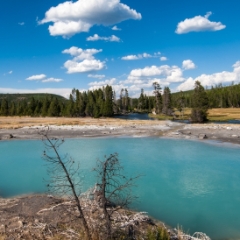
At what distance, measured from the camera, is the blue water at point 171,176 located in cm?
1503

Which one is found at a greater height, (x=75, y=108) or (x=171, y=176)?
(x=75, y=108)

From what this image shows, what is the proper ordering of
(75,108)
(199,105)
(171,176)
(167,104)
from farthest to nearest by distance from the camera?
(75,108) → (167,104) → (199,105) → (171,176)

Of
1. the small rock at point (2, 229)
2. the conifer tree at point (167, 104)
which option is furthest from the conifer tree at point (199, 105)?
the small rock at point (2, 229)

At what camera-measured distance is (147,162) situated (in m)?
27.7

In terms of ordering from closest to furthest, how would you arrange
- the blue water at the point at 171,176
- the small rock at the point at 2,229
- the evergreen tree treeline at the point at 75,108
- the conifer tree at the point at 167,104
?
the small rock at the point at 2,229, the blue water at the point at 171,176, the conifer tree at the point at 167,104, the evergreen tree treeline at the point at 75,108

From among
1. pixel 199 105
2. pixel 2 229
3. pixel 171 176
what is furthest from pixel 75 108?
pixel 2 229

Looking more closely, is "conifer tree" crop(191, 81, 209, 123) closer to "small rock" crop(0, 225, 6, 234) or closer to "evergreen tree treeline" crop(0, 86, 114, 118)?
"evergreen tree treeline" crop(0, 86, 114, 118)

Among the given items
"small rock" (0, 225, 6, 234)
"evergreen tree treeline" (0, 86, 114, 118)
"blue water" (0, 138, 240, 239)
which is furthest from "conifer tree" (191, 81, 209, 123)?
"small rock" (0, 225, 6, 234)

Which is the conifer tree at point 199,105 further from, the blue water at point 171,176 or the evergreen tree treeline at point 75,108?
the evergreen tree treeline at point 75,108

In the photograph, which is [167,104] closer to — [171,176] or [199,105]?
[199,105]

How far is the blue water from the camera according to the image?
15.0 metres

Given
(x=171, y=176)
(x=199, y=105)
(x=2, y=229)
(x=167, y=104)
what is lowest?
(x=171, y=176)

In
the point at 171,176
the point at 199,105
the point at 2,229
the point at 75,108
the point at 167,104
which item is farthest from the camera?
the point at 75,108

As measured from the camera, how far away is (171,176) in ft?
74.3
